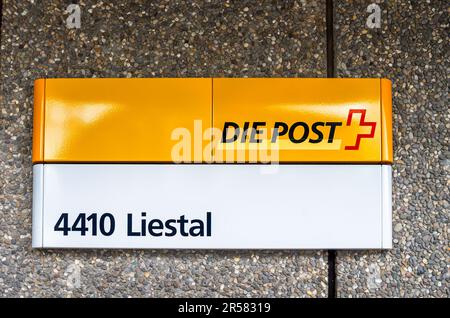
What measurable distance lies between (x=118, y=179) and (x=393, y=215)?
1.08 metres

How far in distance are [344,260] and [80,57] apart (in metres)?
1.32

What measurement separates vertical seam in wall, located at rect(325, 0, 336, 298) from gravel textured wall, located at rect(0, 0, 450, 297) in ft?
0.07

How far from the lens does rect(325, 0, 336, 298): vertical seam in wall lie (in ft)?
6.86

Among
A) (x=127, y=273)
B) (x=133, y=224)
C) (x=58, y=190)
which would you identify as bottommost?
(x=127, y=273)

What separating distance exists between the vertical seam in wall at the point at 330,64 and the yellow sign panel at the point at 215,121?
9cm

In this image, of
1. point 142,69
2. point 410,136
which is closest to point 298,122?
point 410,136

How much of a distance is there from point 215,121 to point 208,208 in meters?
0.33

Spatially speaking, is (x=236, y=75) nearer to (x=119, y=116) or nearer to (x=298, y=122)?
(x=298, y=122)

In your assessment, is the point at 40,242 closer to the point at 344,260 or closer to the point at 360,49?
the point at 344,260

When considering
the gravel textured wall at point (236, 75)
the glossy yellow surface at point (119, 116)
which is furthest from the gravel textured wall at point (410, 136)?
the glossy yellow surface at point (119, 116)

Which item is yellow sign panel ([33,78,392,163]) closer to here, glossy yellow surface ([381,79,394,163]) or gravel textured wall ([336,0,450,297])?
glossy yellow surface ([381,79,394,163])

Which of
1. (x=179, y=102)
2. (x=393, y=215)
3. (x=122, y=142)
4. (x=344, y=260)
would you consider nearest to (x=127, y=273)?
(x=122, y=142)

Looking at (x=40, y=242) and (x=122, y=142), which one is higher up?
(x=122, y=142)
